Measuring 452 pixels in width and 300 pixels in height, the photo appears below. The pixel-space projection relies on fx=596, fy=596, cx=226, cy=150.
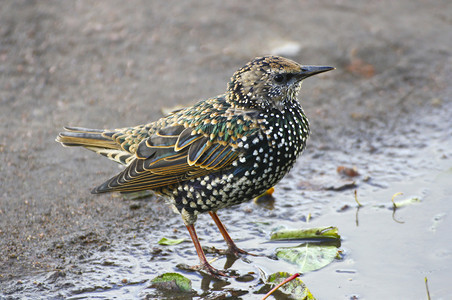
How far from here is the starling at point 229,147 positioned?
4.02 m

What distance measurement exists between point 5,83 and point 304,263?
3952 mm

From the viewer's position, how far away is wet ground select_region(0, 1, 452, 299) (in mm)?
4145

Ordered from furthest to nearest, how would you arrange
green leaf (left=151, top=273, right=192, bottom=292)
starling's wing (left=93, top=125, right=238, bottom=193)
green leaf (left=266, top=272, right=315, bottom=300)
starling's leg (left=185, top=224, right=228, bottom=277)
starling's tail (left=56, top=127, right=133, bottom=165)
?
starling's tail (left=56, top=127, right=133, bottom=165)
starling's leg (left=185, top=224, right=228, bottom=277)
starling's wing (left=93, top=125, right=238, bottom=193)
green leaf (left=151, top=273, right=192, bottom=292)
green leaf (left=266, top=272, right=315, bottom=300)

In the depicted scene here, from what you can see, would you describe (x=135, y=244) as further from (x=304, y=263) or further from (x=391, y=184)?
(x=391, y=184)

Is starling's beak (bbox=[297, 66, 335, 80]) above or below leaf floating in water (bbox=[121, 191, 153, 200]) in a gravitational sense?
above

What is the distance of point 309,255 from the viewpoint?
4273 mm

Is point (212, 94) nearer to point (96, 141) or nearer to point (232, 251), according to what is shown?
point (96, 141)

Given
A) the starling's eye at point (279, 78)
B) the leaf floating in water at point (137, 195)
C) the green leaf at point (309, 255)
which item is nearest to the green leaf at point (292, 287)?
the green leaf at point (309, 255)

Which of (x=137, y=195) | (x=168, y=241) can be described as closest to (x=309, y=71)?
(x=168, y=241)

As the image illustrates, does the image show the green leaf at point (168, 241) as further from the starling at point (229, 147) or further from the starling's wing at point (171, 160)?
the starling's wing at point (171, 160)

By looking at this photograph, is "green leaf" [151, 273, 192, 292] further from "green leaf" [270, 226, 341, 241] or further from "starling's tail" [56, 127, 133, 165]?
"starling's tail" [56, 127, 133, 165]

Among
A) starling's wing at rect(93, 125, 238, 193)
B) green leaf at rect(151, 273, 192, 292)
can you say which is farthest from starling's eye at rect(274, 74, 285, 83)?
green leaf at rect(151, 273, 192, 292)

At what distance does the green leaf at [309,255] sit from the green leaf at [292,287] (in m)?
0.22

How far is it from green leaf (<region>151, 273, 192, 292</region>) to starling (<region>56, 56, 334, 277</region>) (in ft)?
0.95
